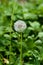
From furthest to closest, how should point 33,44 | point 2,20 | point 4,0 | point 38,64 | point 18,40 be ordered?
point 4,0
point 2,20
point 18,40
point 33,44
point 38,64

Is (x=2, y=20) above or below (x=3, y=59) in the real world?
above

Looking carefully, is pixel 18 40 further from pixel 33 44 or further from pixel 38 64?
pixel 38 64

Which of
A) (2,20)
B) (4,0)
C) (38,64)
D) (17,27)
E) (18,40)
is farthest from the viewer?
(4,0)

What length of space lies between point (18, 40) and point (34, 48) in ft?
0.71

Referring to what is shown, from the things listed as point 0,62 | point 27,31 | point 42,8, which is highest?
point 42,8

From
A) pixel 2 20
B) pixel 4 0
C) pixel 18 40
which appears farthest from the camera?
pixel 4 0

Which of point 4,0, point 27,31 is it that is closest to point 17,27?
point 27,31

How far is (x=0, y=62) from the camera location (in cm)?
187

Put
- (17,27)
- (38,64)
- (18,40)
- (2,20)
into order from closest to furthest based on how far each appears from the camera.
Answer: (38,64) → (17,27) → (18,40) → (2,20)

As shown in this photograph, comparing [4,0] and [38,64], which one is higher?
[4,0]

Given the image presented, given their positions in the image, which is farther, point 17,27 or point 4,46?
point 4,46

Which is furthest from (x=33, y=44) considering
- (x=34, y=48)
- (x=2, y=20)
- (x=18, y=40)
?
(x=2, y=20)

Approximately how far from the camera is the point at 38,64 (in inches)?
69.9

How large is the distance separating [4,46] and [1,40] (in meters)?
0.05
